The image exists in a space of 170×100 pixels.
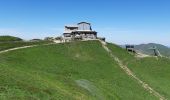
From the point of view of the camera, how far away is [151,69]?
104m

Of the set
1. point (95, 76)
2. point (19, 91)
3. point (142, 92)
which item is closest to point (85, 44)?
point (95, 76)

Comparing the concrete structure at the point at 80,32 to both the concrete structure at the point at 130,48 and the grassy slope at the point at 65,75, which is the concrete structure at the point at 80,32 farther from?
the grassy slope at the point at 65,75

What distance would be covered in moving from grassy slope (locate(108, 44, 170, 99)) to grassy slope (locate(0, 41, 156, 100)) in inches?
191

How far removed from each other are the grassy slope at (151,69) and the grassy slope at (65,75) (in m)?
4.84

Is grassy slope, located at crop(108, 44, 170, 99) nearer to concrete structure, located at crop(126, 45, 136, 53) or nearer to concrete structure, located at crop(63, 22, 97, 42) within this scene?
concrete structure, located at crop(126, 45, 136, 53)

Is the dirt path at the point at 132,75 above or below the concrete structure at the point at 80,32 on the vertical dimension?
below

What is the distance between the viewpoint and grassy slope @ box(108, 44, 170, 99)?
89.1m

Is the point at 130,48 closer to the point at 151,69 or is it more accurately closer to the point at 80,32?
the point at 151,69

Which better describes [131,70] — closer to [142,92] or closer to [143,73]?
[143,73]

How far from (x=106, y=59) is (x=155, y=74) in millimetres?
15630

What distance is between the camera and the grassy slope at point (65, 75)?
50231 mm

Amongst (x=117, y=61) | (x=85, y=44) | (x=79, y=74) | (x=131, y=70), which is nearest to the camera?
(x=79, y=74)

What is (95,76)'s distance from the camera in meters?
88.6

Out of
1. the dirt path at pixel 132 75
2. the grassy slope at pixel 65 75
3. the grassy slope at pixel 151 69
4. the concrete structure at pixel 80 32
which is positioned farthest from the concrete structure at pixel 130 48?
the concrete structure at pixel 80 32
